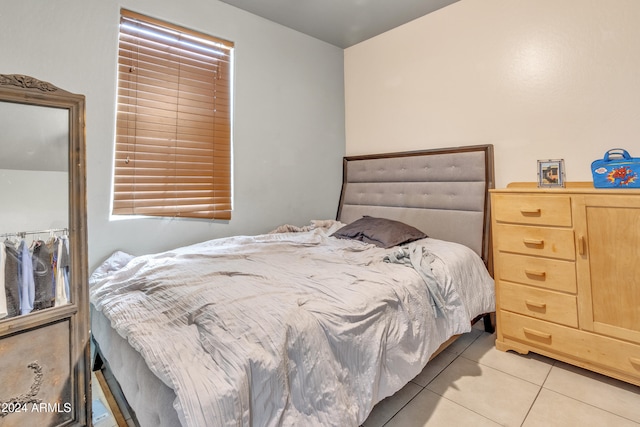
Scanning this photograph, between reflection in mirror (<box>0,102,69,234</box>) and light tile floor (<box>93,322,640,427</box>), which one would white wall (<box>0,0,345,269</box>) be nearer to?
reflection in mirror (<box>0,102,69,234</box>)

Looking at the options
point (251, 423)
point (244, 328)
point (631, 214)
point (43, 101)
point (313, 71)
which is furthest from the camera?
point (313, 71)

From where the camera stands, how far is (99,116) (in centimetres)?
202

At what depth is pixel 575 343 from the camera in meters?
1.81

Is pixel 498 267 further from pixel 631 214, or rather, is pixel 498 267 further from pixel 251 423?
pixel 251 423

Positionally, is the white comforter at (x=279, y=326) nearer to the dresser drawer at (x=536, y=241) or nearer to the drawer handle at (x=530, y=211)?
the dresser drawer at (x=536, y=241)

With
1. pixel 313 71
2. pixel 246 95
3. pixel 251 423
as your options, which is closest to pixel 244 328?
pixel 251 423

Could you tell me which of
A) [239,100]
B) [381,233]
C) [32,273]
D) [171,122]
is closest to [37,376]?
[32,273]

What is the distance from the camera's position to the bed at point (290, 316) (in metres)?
0.92

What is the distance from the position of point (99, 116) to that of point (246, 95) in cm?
111

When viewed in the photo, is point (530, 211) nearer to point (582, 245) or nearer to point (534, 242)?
point (534, 242)

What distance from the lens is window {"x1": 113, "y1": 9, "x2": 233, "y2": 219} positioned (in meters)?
2.13

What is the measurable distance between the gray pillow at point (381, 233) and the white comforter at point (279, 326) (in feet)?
1.21

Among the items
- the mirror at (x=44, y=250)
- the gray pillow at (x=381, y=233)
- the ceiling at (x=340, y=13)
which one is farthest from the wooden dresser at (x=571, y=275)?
the mirror at (x=44, y=250)

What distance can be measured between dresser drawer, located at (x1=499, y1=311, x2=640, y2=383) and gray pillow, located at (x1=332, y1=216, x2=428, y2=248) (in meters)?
0.79
